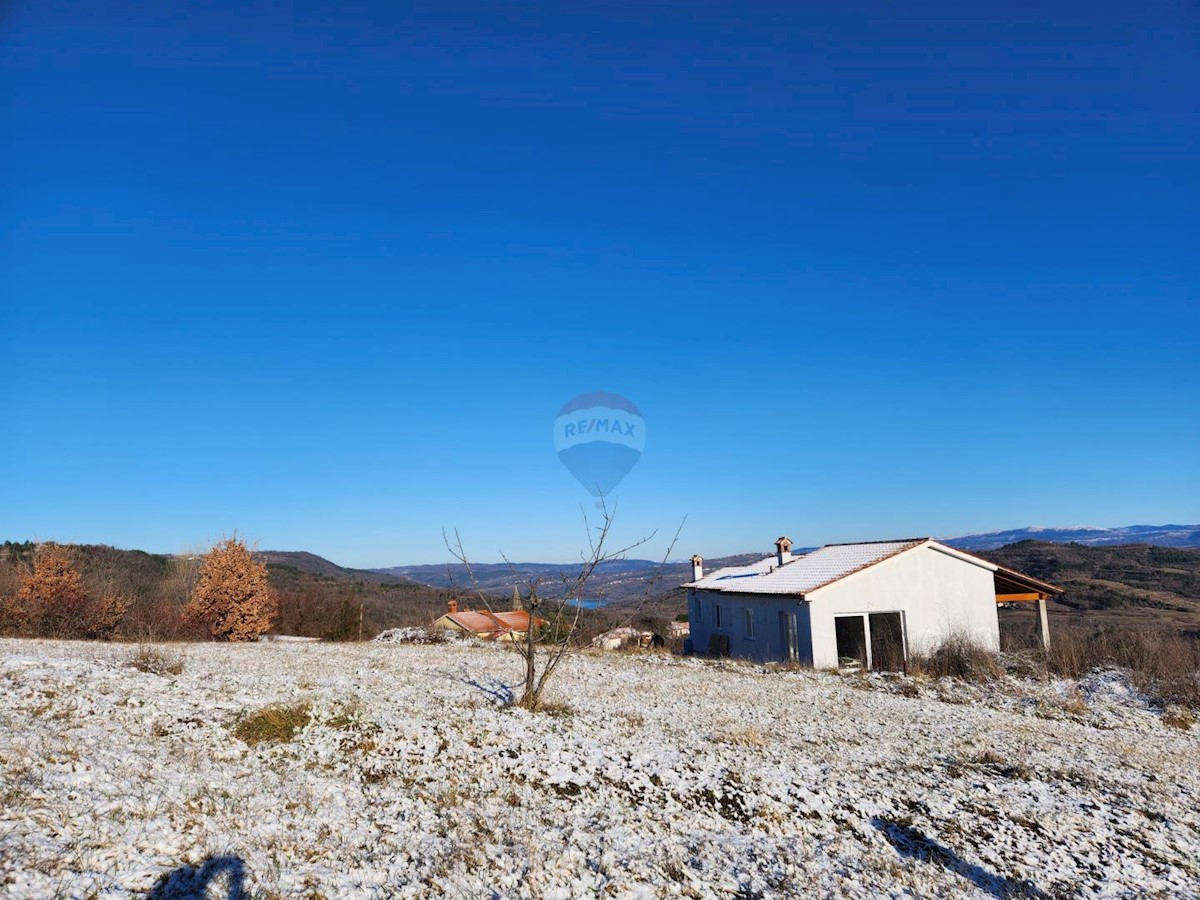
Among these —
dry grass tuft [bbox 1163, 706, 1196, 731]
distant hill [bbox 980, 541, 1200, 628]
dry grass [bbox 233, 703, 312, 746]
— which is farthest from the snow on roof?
distant hill [bbox 980, 541, 1200, 628]

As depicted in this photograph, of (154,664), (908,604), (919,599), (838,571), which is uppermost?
(838,571)

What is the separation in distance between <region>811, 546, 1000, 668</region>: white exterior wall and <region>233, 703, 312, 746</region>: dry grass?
16.9m

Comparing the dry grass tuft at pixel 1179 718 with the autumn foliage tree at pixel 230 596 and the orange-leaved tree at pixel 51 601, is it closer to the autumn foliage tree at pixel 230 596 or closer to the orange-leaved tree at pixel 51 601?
the autumn foliage tree at pixel 230 596

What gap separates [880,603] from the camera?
22.3 meters

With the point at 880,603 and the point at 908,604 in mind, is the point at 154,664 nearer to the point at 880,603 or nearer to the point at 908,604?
the point at 880,603

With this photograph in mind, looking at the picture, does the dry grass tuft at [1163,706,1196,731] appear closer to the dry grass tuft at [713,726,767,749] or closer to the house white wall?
the house white wall

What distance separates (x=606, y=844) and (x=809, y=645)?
17.3 metres

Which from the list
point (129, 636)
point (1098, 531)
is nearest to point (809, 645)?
point (129, 636)

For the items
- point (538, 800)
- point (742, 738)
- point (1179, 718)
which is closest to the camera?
point (538, 800)

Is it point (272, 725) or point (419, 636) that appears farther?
point (419, 636)

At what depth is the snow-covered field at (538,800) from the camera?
16.4ft

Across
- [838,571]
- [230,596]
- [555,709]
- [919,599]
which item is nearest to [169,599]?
[230,596]

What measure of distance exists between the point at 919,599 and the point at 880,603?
1.56m

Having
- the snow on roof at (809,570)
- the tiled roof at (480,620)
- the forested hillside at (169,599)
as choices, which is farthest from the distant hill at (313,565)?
the snow on roof at (809,570)
